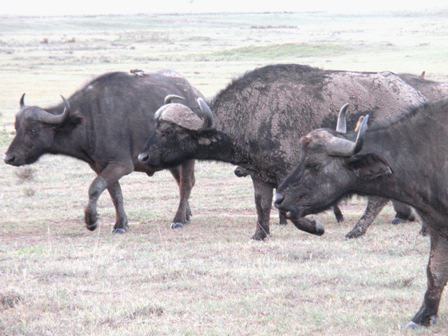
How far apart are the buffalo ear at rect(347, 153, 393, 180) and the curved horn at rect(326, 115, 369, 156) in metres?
0.09

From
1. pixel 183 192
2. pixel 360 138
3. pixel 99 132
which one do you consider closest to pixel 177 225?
pixel 183 192

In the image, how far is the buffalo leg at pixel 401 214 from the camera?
47.9ft

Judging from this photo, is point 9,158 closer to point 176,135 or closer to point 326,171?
point 176,135

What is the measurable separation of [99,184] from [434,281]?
744 centimetres

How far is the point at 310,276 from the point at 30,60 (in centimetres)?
5174

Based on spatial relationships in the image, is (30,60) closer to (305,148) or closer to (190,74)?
(190,74)

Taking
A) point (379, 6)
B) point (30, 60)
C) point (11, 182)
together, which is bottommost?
point (379, 6)

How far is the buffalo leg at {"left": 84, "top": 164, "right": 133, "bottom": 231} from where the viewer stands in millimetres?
14719

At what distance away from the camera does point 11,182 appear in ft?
68.6

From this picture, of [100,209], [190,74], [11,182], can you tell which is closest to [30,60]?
[190,74]

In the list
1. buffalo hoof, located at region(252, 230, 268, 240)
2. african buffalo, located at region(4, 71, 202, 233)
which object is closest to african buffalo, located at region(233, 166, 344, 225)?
buffalo hoof, located at region(252, 230, 268, 240)

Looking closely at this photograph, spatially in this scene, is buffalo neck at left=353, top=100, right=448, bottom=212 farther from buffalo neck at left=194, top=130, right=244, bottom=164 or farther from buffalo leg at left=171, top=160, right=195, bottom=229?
buffalo leg at left=171, top=160, right=195, bottom=229

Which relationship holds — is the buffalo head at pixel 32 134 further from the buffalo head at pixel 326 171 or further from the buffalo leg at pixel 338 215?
the buffalo head at pixel 326 171

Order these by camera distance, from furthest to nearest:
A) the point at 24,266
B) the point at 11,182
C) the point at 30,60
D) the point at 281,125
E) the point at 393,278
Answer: the point at 30,60
the point at 11,182
the point at 281,125
the point at 24,266
the point at 393,278
